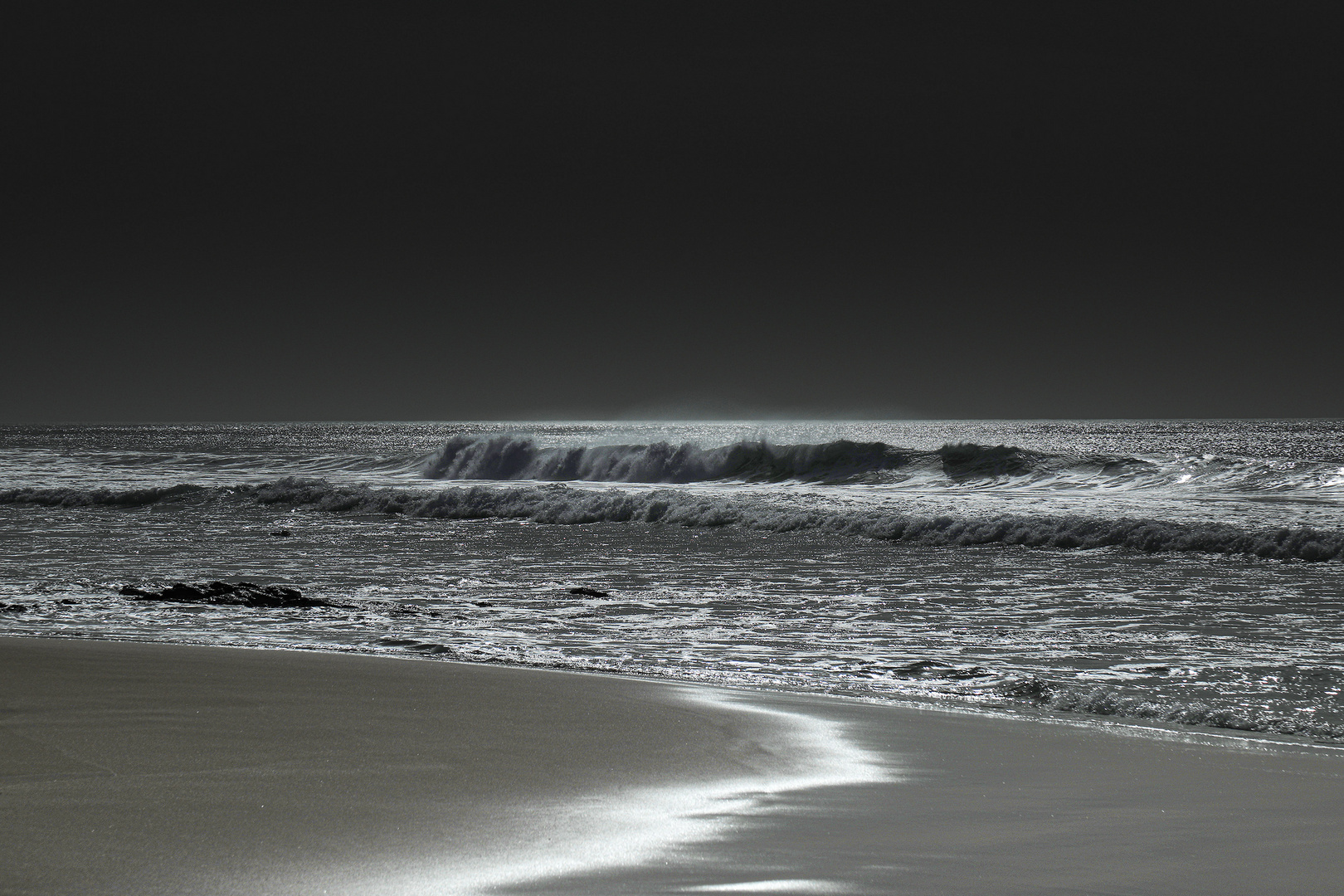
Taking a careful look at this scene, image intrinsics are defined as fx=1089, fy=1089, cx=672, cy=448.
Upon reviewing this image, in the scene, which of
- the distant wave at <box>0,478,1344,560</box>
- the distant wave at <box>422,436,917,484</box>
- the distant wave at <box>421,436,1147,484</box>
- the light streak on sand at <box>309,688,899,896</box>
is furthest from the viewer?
the distant wave at <box>422,436,917,484</box>

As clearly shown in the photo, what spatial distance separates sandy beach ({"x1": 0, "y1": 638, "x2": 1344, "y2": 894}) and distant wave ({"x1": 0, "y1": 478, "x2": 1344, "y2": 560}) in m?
11.7

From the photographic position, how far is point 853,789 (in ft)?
12.4

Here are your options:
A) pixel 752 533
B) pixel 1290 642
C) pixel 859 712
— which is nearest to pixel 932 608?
pixel 1290 642

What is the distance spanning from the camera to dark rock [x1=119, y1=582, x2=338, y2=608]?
392 inches

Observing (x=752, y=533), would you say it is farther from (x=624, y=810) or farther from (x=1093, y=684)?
(x=624, y=810)

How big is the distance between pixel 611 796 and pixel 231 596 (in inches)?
301

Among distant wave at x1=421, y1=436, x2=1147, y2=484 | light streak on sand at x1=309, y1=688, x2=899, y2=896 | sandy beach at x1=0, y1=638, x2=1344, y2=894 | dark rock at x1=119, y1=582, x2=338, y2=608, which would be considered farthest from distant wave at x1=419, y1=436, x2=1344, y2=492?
light streak on sand at x1=309, y1=688, x2=899, y2=896

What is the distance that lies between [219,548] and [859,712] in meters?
13.4

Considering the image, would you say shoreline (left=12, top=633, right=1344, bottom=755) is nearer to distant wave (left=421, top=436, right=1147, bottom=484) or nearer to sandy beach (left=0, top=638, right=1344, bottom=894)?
sandy beach (left=0, top=638, right=1344, bottom=894)

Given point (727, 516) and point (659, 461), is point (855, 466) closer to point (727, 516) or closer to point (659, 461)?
point (659, 461)

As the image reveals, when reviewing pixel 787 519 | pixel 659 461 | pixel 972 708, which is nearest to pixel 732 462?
pixel 659 461

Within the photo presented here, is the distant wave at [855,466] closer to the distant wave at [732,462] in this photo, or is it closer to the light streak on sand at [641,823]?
the distant wave at [732,462]

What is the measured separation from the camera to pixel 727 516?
21.4m

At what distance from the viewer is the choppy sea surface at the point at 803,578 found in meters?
6.85
